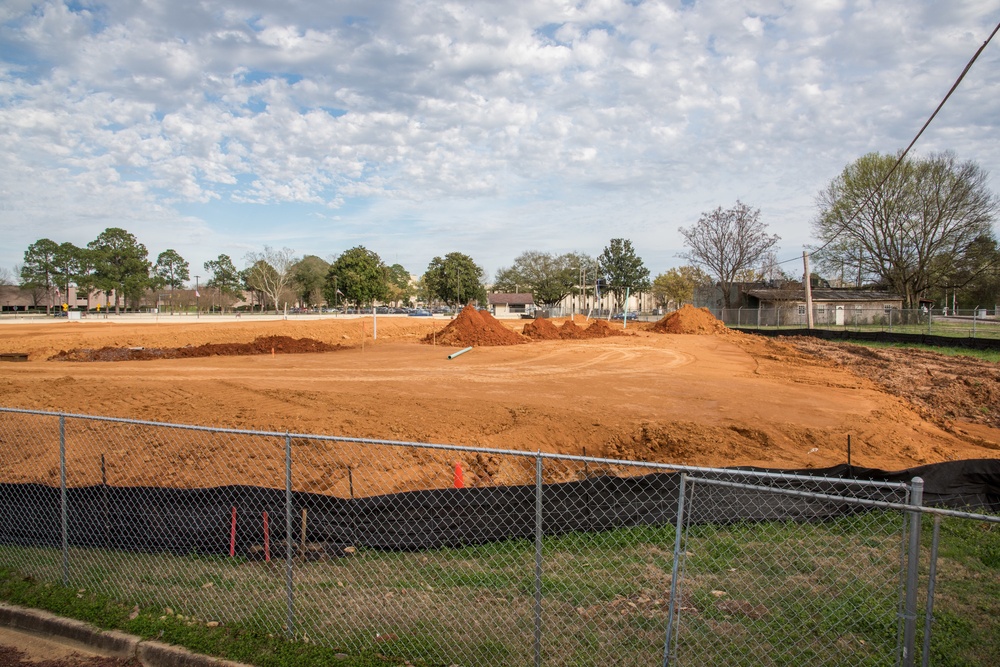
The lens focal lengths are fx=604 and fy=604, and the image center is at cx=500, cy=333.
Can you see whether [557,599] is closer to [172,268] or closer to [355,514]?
[355,514]

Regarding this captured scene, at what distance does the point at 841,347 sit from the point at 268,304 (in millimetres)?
101500

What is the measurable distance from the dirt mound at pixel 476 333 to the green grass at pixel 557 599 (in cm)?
2786

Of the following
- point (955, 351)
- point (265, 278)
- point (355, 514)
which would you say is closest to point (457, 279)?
A: point (265, 278)

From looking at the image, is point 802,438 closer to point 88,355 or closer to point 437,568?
point 437,568

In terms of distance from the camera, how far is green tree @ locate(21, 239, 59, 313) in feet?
271

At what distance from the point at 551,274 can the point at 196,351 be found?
8039 cm

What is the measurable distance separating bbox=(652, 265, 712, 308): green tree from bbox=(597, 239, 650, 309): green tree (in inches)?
536

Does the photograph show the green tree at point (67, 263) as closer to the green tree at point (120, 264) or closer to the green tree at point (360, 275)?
the green tree at point (120, 264)

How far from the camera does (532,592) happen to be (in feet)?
17.6

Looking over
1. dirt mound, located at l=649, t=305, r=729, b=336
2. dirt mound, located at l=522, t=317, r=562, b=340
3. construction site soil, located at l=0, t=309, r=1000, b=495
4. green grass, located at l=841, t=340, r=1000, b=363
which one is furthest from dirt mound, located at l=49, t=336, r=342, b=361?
green grass, located at l=841, t=340, r=1000, b=363

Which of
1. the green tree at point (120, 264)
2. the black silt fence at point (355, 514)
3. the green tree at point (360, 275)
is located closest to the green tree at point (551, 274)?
the green tree at point (360, 275)

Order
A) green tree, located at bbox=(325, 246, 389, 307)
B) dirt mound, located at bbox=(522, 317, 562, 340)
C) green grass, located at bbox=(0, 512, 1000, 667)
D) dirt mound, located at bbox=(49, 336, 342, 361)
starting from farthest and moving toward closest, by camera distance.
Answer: green tree, located at bbox=(325, 246, 389, 307), dirt mound, located at bbox=(522, 317, 562, 340), dirt mound, located at bbox=(49, 336, 342, 361), green grass, located at bbox=(0, 512, 1000, 667)

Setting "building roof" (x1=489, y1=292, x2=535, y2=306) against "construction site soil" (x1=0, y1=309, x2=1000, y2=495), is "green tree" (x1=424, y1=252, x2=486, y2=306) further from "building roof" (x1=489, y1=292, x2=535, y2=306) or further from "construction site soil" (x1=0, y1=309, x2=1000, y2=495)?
"construction site soil" (x1=0, y1=309, x2=1000, y2=495)

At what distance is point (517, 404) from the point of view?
16031 millimetres
